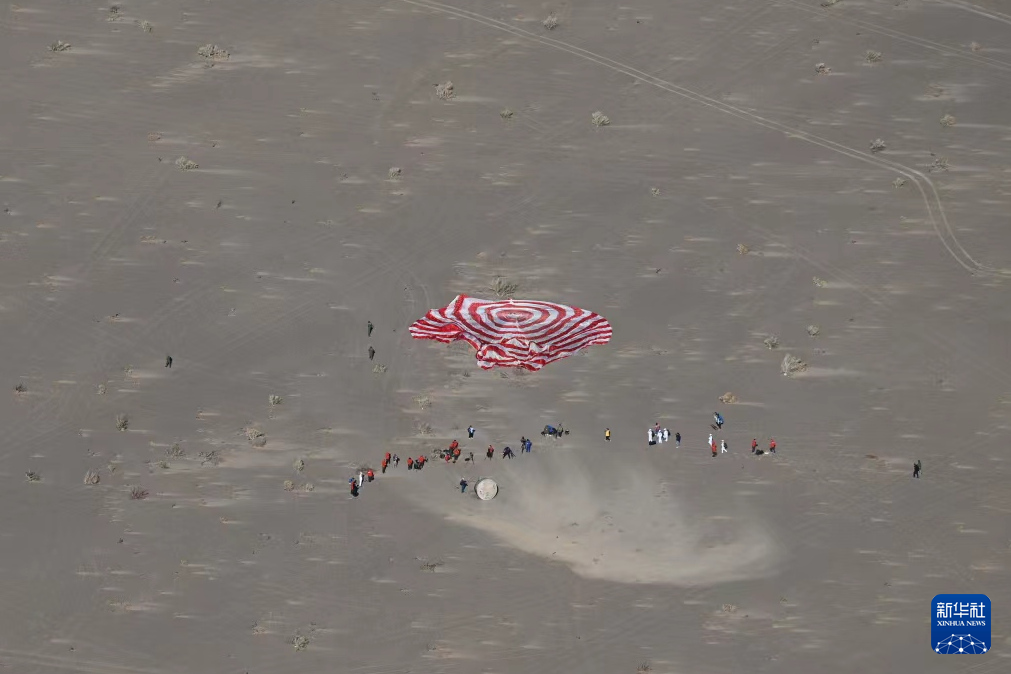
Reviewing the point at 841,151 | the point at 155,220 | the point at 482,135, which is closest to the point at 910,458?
the point at 841,151

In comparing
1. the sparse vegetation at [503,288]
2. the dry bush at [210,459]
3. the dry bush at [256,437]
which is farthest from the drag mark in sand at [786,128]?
the dry bush at [210,459]

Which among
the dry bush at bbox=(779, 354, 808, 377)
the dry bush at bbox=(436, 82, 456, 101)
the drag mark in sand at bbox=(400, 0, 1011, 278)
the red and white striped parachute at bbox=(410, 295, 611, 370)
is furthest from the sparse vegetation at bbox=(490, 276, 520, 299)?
the drag mark in sand at bbox=(400, 0, 1011, 278)

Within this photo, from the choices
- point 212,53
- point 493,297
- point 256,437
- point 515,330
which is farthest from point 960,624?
point 212,53

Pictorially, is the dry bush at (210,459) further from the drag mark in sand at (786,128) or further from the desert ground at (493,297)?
the drag mark in sand at (786,128)

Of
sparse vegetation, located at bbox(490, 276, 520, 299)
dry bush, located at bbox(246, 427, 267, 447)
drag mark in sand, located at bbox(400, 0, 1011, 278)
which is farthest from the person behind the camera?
drag mark in sand, located at bbox(400, 0, 1011, 278)

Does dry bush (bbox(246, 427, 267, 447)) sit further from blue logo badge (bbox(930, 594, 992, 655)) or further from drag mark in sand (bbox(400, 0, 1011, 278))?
drag mark in sand (bbox(400, 0, 1011, 278))
